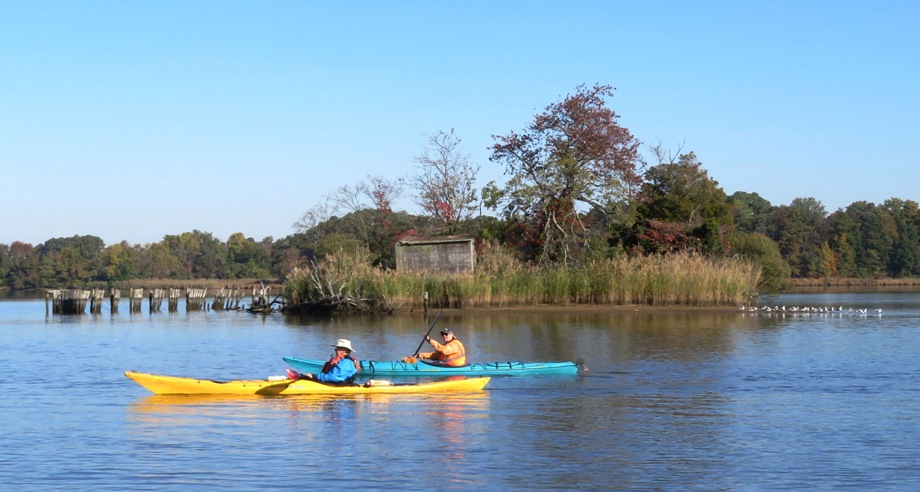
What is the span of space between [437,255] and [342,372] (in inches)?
900

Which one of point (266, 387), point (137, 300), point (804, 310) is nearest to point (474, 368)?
point (266, 387)

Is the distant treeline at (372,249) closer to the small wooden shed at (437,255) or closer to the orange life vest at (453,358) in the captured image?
the small wooden shed at (437,255)

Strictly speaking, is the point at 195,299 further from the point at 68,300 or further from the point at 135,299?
the point at 68,300

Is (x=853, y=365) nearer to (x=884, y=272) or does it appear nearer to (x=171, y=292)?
(x=171, y=292)

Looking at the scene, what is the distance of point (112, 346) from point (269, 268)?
64.2 meters

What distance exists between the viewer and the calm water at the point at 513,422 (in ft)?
39.5

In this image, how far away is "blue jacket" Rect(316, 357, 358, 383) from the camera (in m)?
18.7

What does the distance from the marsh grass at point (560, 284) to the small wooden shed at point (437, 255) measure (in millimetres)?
1419

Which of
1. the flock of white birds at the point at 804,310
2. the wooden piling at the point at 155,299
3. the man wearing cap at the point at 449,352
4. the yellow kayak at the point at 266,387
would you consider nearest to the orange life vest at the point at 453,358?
the man wearing cap at the point at 449,352

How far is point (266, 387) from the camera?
18.2 metres

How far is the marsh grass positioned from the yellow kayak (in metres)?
19.4

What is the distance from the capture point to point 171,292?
49.1 meters

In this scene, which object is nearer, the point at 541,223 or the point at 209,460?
the point at 209,460

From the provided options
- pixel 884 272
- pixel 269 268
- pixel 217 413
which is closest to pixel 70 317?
pixel 217 413
